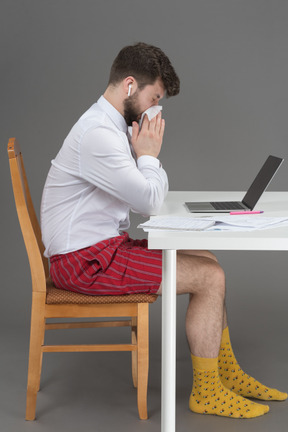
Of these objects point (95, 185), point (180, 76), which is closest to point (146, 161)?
point (95, 185)

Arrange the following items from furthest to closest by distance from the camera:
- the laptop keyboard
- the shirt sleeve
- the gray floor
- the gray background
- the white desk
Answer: the gray background, the laptop keyboard, the gray floor, the shirt sleeve, the white desk

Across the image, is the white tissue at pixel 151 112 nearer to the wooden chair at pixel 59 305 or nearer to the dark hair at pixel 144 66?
the dark hair at pixel 144 66

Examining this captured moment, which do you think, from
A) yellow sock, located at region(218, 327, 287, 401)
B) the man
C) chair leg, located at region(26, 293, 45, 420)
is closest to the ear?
the man

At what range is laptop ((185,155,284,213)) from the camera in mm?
2547

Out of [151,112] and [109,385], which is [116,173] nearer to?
[151,112]

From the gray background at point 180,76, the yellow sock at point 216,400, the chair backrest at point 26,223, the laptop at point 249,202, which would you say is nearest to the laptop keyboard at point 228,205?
the laptop at point 249,202

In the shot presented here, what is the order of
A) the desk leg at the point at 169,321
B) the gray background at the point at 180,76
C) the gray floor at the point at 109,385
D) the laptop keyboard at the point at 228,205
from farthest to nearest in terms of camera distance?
the gray background at the point at 180,76 → the laptop keyboard at the point at 228,205 → the gray floor at the point at 109,385 → the desk leg at the point at 169,321

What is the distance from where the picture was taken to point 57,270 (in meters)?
2.46

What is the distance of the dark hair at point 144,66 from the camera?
2.55 m

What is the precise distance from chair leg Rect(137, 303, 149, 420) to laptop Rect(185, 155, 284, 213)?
0.39 metres

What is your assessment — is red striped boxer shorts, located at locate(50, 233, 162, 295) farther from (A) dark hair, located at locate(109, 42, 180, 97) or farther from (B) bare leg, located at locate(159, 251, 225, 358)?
(A) dark hair, located at locate(109, 42, 180, 97)

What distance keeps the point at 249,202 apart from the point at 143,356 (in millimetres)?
687

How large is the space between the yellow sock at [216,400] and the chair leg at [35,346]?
0.53 meters

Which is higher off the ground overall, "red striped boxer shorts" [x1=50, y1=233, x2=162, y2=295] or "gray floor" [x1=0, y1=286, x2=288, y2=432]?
"red striped boxer shorts" [x1=50, y1=233, x2=162, y2=295]
